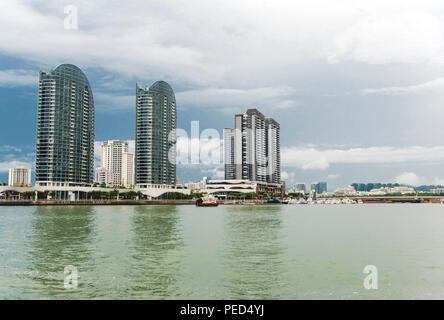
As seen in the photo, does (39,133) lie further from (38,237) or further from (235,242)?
(235,242)

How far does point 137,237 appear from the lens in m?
42.3

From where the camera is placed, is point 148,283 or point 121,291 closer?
point 121,291

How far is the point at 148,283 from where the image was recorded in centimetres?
2120

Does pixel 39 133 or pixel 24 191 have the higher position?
pixel 39 133

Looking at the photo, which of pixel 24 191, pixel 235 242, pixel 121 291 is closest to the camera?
pixel 121 291

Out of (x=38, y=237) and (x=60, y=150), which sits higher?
(x=60, y=150)

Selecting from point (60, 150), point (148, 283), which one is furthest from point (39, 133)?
point (148, 283)

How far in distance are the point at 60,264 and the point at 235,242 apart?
1715cm
